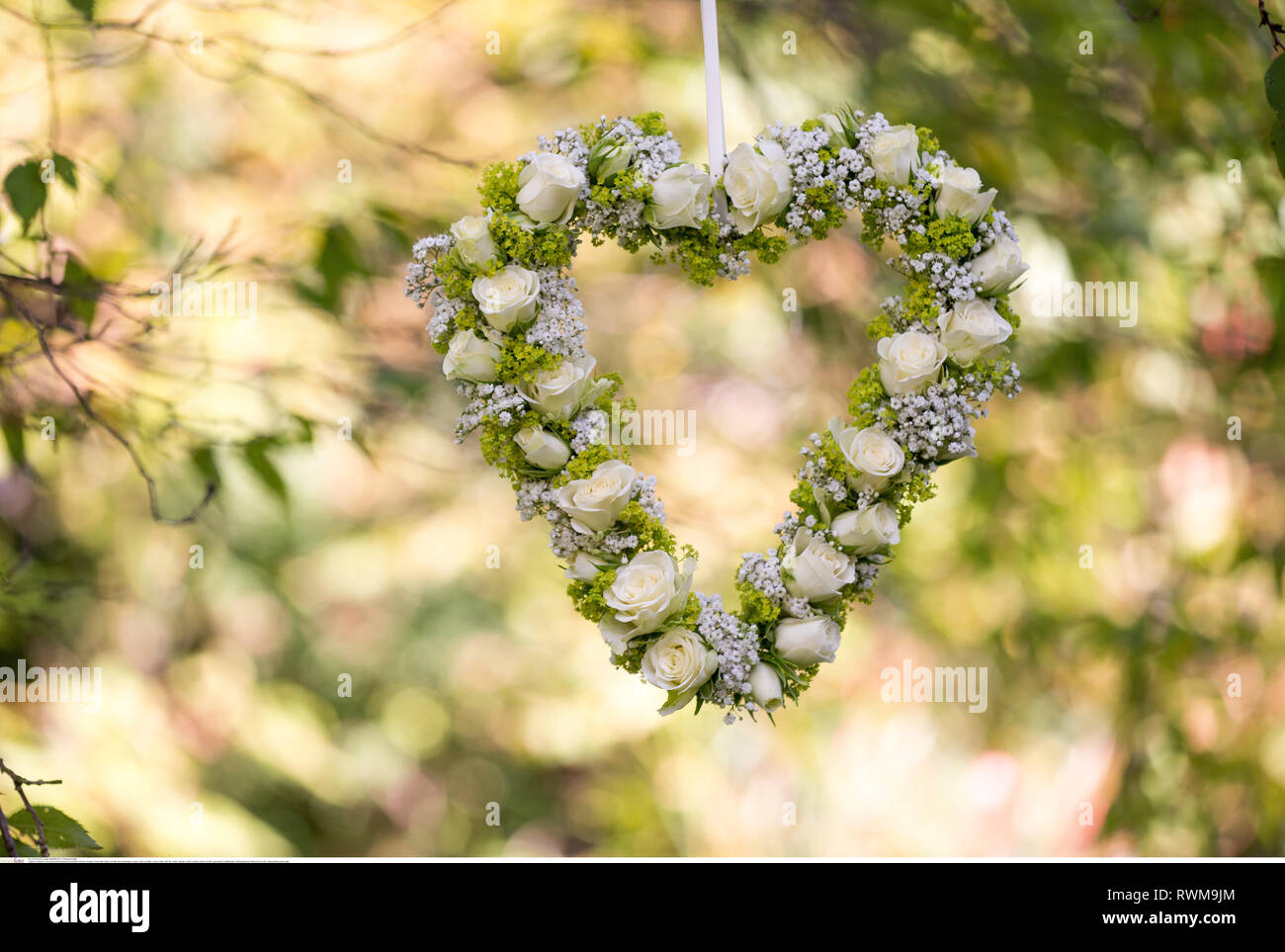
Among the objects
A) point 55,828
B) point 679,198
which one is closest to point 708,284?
point 679,198

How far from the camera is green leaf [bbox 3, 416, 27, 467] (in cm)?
236

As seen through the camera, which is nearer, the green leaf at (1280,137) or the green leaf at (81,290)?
the green leaf at (1280,137)

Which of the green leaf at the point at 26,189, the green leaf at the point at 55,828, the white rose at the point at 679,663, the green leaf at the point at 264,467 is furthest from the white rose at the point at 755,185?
the green leaf at the point at 55,828

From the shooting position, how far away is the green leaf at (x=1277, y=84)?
1.75 metres

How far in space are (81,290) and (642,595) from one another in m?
1.75

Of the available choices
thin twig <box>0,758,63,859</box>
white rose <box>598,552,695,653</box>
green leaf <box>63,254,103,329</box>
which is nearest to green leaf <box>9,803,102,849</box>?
thin twig <box>0,758,63,859</box>

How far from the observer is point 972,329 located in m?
1.56

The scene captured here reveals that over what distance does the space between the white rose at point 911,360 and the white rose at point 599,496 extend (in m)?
0.46

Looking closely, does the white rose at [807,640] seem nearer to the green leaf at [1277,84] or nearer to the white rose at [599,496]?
the white rose at [599,496]

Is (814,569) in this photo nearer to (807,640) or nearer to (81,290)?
(807,640)

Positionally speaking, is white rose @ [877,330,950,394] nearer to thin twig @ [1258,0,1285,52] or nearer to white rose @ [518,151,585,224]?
white rose @ [518,151,585,224]

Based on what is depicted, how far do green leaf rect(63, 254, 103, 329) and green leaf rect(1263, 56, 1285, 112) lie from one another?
101 inches
